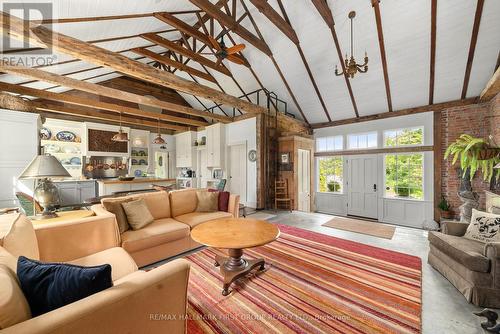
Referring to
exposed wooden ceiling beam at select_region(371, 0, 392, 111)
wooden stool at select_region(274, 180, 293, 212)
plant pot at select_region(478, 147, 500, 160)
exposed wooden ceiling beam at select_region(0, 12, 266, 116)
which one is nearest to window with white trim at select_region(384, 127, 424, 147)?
exposed wooden ceiling beam at select_region(371, 0, 392, 111)

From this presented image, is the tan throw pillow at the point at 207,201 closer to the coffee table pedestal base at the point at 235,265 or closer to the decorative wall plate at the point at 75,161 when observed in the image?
the coffee table pedestal base at the point at 235,265

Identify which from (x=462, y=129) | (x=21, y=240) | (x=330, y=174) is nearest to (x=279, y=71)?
(x=330, y=174)

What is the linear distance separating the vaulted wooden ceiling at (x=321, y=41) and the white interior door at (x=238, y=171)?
1804 mm

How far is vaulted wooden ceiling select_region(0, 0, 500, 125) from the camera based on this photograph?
3.13 meters

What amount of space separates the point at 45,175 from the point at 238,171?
5082 millimetres

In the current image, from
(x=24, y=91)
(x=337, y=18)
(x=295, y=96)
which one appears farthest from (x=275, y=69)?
(x=24, y=91)

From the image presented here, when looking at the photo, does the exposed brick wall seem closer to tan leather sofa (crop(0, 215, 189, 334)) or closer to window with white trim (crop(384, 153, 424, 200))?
window with white trim (crop(384, 153, 424, 200))

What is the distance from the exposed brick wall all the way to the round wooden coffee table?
5.10 m

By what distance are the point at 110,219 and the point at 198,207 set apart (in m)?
1.47

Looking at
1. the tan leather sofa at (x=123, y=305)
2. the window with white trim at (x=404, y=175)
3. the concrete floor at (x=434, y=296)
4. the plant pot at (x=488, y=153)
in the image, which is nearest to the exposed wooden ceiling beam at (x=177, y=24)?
the tan leather sofa at (x=123, y=305)

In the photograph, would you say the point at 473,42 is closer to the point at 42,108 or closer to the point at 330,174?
the point at 330,174

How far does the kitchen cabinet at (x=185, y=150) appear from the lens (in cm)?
834

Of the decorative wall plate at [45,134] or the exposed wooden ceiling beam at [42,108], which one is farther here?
the decorative wall plate at [45,134]

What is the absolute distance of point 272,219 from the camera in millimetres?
4801
